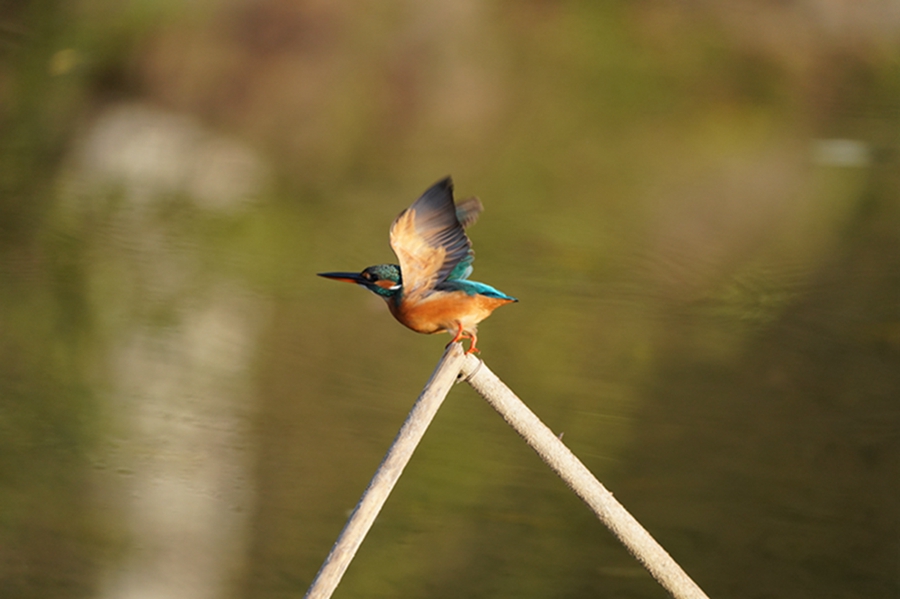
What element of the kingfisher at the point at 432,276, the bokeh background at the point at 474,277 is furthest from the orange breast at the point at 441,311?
the bokeh background at the point at 474,277

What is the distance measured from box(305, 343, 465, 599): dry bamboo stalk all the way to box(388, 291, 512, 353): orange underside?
0.06 metres

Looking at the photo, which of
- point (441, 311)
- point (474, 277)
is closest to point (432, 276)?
point (441, 311)

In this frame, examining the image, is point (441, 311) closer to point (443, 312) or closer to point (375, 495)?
point (443, 312)

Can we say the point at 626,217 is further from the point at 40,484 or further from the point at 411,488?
the point at 40,484

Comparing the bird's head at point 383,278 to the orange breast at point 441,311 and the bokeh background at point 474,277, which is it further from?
the bokeh background at point 474,277

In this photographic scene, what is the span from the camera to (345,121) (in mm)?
2381

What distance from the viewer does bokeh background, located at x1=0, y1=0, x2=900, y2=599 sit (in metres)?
1.77

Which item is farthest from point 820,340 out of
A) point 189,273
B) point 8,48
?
point 8,48

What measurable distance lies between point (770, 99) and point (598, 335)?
0.81m

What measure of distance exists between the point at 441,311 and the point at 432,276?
0.04 meters

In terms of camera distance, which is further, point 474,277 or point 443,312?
point 474,277

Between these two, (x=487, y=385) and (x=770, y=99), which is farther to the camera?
(x=770, y=99)

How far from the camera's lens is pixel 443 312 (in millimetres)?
838

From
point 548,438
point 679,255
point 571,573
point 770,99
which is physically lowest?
point 571,573
